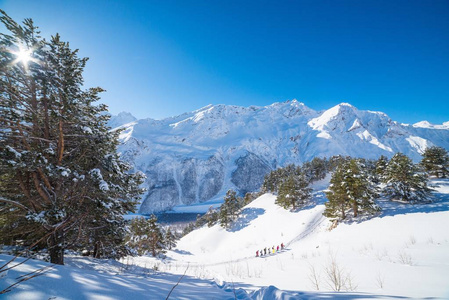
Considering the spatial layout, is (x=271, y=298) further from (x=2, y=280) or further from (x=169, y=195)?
(x=169, y=195)

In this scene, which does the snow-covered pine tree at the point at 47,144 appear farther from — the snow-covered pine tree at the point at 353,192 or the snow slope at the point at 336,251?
the snow-covered pine tree at the point at 353,192

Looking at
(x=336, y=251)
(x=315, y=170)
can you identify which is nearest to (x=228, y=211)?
(x=315, y=170)

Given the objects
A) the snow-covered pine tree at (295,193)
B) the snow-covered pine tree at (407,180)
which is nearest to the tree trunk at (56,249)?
the snow-covered pine tree at (407,180)

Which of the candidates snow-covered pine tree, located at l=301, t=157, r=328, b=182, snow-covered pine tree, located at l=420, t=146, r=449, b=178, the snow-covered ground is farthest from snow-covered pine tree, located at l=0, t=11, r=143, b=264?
snow-covered pine tree, located at l=301, t=157, r=328, b=182

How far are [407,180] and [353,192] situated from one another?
21.9ft

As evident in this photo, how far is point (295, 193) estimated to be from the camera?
3962 centimetres

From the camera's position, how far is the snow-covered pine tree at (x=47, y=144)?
4840mm

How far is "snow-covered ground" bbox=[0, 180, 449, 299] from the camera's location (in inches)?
88.9

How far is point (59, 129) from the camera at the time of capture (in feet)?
18.2

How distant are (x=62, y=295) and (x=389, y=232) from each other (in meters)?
22.7

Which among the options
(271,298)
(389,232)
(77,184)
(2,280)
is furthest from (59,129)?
(389,232)

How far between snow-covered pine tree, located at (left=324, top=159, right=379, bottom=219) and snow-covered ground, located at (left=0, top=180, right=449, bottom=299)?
196 centimetres

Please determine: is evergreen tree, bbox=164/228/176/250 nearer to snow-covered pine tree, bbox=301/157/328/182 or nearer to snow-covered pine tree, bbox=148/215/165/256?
snow-covered pine tree, bbox=148/215/165/256

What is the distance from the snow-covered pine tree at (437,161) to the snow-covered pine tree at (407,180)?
17.9 metres
